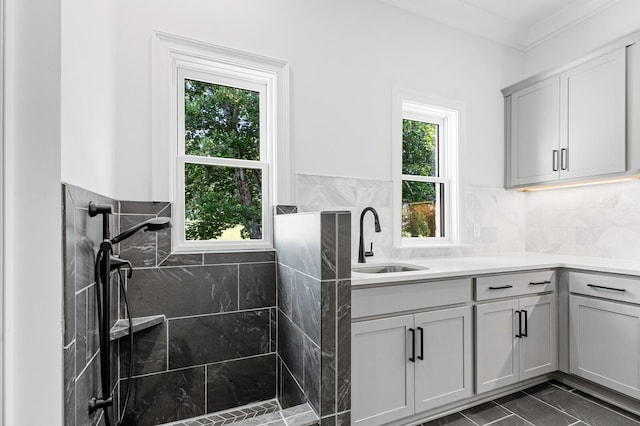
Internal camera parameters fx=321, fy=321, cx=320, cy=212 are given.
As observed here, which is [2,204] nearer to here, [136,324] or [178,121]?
[136,324]

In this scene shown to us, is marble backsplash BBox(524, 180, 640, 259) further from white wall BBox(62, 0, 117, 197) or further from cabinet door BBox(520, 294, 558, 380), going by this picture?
white wall BBox(62, 0, 117, 197)

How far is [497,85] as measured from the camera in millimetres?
3123

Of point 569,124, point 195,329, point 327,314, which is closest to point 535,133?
point 569,124

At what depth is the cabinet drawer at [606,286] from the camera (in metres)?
1.97

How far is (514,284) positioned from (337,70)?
196 cm

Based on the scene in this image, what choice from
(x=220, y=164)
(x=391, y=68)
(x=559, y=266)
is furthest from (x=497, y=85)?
(x=220, y=164)

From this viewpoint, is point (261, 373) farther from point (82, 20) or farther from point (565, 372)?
point (565, 372)

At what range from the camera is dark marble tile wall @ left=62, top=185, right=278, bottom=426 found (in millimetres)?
1770

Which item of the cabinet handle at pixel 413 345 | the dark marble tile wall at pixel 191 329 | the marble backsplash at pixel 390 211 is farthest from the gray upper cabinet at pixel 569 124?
the dark marble tile wall at pixel 191 329

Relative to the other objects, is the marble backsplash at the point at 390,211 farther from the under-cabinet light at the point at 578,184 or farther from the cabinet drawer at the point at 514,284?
the cabinet drawer at the point at 514,284

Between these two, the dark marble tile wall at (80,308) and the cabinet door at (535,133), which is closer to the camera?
the dark marble tile wall at (80,308)

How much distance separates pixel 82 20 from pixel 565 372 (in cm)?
345

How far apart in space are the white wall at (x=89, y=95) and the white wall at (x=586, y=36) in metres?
3.26

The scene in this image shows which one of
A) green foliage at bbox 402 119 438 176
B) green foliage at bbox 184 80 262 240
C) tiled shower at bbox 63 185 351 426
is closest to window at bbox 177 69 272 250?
green foliage at bbox 184 80 262 240
